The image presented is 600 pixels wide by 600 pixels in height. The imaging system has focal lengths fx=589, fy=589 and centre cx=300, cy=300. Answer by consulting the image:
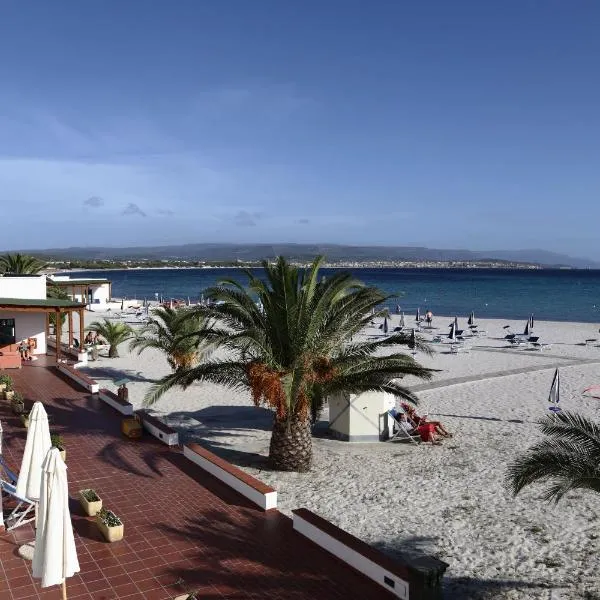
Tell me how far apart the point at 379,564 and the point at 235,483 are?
3170 millimetres

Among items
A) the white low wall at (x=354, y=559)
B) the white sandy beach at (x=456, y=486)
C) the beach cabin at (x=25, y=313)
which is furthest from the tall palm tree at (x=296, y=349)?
the beach cabin at (x=25, y=313)

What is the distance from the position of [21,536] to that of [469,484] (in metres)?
7.19

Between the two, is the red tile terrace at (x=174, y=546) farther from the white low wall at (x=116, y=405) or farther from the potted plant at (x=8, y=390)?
the potted plant at (x=8, y=390)

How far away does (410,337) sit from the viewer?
11.1 meters

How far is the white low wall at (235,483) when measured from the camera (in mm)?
8156

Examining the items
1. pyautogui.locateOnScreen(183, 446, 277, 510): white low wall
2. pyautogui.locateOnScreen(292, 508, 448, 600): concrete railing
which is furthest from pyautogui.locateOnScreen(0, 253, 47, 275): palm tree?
pyautogui.locateOnScreen(292, 508, 448, 600): concrete railing

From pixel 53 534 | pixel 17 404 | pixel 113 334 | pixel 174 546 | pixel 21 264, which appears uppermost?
pixel 21 264

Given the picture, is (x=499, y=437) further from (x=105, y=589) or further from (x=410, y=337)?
(x=105, y=589)

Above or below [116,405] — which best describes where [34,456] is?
above

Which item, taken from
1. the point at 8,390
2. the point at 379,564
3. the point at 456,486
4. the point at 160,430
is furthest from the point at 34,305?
the point at 379,564

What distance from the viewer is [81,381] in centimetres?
1568

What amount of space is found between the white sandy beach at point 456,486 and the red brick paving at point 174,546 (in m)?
1.50

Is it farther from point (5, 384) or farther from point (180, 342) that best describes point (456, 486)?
point (5, 384)

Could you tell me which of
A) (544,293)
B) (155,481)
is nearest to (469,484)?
(155,481)
